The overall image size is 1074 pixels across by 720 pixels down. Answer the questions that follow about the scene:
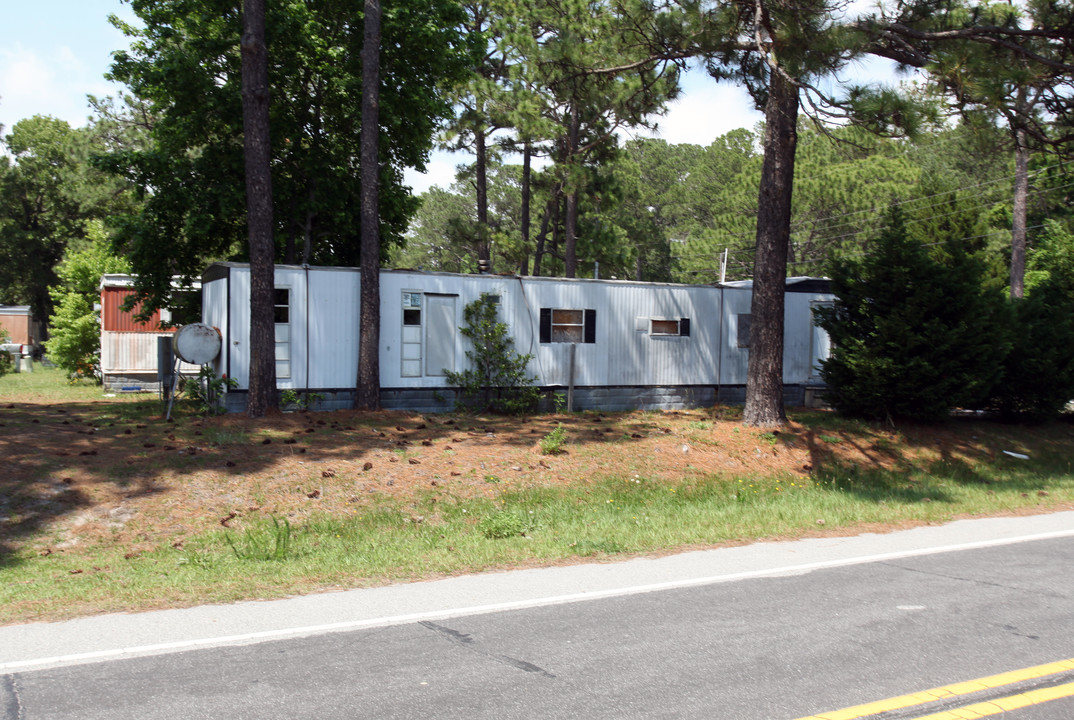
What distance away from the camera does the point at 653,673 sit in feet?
17.8

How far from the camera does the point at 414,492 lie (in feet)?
37.1

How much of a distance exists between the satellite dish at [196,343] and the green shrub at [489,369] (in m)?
4.55

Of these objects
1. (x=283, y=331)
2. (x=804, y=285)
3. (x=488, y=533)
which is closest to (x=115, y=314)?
(x=283, y=331)

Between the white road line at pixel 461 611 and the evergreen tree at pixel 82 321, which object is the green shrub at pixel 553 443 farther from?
the evergreen tree at pixel 82 321

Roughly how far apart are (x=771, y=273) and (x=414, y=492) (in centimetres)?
833

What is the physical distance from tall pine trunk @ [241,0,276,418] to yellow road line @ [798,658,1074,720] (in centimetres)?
1225

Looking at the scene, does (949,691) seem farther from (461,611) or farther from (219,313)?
(219,313)

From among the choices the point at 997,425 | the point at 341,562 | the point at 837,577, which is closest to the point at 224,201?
the point at 341,562

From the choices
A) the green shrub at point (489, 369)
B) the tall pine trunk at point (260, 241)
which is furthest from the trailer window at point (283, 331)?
the green shrub at point (489, 369)

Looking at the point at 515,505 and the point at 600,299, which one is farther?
the point at 600,299

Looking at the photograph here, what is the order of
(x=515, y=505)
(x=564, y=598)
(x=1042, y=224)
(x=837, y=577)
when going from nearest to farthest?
(x=564, y=598)
(x=837, y=577)
(x=515, y=505)
(x=1042, y=224)

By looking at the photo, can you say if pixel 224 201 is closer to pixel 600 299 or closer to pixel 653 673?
pixel 600 299

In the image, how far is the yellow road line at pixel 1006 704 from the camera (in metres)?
4.82

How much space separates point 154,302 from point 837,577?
17.2 meters
